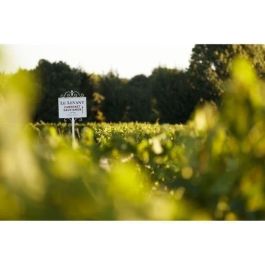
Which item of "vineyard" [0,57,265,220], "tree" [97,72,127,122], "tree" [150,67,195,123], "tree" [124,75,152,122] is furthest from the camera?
"tree" [124,75,152,122]

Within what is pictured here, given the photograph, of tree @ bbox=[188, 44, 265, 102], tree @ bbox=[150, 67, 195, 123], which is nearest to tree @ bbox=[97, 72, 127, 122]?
tree @ bbox=[150, 67, 195, 123]

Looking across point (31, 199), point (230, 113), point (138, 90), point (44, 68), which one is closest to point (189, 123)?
point (230, 113)

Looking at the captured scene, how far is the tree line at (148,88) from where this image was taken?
12453 mm

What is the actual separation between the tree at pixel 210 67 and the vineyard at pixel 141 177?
10978 mm

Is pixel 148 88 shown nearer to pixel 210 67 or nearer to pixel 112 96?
pixel 112 96

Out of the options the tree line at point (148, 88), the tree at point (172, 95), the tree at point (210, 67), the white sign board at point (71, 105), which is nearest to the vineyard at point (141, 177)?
the tree line at point (148, 88)

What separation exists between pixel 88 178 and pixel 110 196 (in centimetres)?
6

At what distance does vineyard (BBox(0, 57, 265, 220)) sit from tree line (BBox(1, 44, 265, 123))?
656 cm

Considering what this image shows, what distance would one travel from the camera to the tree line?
1245 centimetres

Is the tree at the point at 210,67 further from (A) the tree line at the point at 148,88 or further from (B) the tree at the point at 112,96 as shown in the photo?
(B) the tree at the point at 112,96

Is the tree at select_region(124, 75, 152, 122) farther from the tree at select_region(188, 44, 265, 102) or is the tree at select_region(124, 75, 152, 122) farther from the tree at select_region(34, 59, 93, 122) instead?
the tree at select_region(34, 59, 93, 122)
